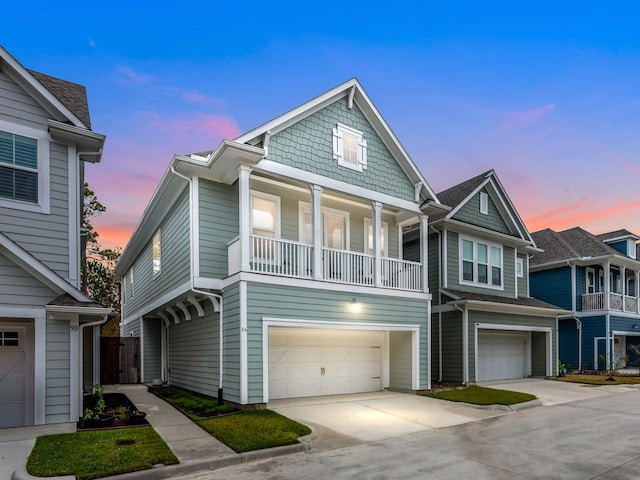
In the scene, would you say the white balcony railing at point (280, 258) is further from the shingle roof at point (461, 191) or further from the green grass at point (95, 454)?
the shingle roof at point (461, 191)

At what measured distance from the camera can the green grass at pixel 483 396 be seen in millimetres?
12094

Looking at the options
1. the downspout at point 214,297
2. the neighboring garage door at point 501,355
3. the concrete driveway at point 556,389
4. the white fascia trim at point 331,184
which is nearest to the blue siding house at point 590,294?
the neighboring garage door at point 501,355

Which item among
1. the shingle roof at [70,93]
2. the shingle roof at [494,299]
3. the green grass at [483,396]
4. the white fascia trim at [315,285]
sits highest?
the shingle roof at [70,93]

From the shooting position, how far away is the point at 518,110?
1880 centimetres

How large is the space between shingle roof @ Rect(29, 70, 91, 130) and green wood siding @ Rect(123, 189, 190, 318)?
3.21 metres

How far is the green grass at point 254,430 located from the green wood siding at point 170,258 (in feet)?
14.2

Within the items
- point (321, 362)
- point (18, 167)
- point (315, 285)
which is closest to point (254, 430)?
point (315, 285)

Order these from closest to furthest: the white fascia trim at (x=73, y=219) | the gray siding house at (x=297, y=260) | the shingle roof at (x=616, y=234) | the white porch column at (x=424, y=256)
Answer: the white fascia trim at (x=73, y=219) < the gray siding house at (x=297, y=260) < the white porch column at (x=424, y=256) < the shingle roof at (x=616, y=234)

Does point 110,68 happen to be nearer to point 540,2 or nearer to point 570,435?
point 540,2

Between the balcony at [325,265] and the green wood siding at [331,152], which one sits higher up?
the green wood siding at [331,152]

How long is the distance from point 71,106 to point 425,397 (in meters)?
Answer: 12.4

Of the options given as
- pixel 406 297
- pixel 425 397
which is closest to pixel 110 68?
pixel 406 297

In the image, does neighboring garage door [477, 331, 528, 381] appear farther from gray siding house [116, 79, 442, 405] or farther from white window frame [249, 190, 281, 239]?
white window frame [249, 190, 281, 239]

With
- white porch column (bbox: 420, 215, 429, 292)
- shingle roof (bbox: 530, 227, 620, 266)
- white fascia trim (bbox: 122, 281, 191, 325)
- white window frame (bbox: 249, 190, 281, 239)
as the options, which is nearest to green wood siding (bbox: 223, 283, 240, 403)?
white fascia trim (bbox: 122, 281, 191, 325)
